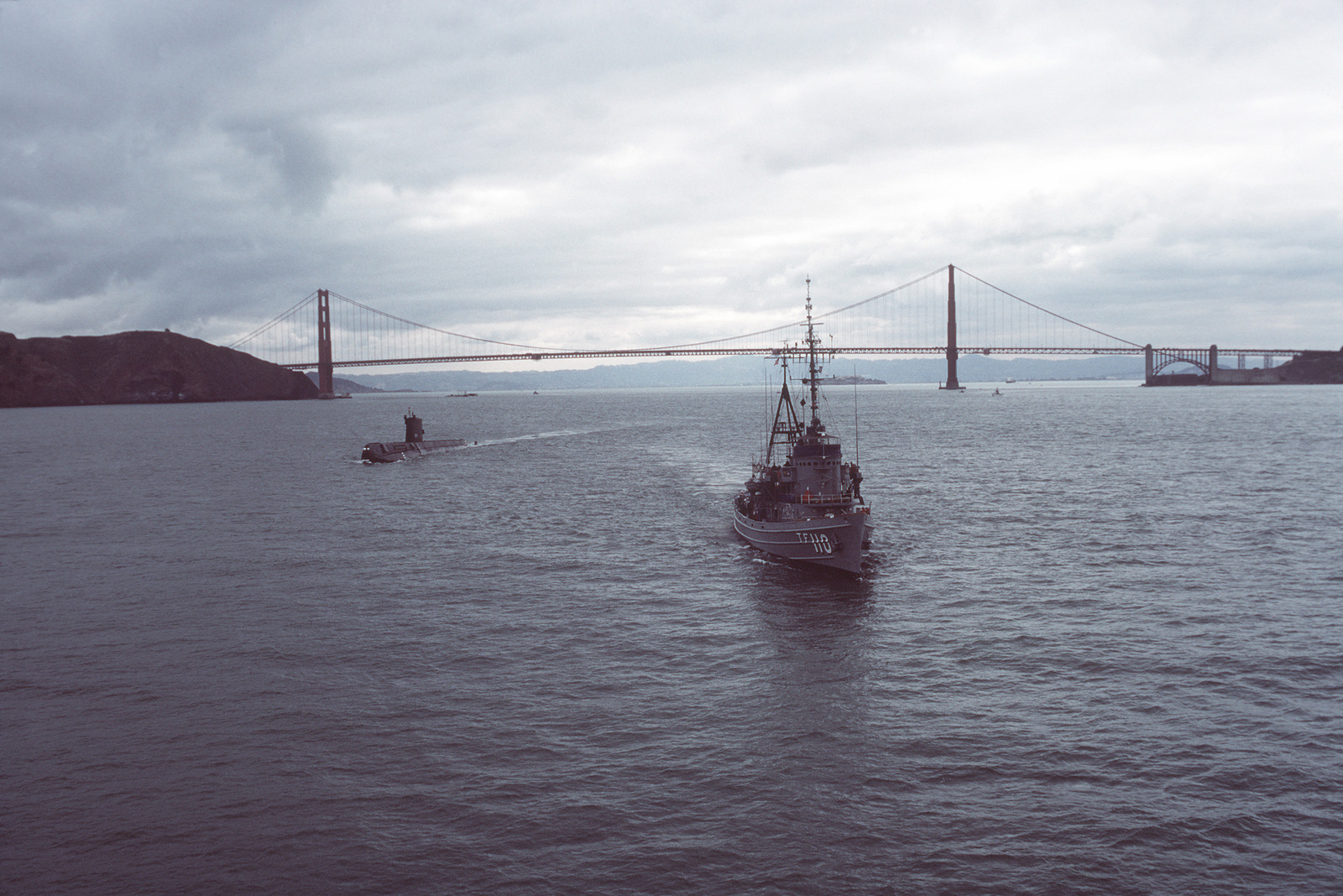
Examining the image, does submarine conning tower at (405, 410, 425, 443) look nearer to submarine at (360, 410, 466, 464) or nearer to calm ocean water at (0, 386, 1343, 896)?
submarine at (360, 410, 466, 464)

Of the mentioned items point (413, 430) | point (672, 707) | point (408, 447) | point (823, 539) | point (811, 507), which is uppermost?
point (413, 430)

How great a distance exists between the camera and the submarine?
93750 mm

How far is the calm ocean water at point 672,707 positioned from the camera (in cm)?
1523

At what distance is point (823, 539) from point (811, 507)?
2.10m

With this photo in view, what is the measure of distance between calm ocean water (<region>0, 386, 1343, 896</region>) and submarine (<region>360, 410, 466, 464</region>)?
1679 inches

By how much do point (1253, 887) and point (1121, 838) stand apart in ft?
6.60

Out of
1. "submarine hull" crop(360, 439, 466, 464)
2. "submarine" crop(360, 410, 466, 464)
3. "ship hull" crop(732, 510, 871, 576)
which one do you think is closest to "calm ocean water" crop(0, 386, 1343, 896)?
"ship hull" crop(732, 510, 871, 576)

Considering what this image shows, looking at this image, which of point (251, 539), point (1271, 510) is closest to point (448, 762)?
point (251, 539)

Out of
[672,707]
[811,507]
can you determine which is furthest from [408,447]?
[672,707]

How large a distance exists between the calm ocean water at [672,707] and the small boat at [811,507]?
71.1 inches

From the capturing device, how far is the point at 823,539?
36938 millimetres

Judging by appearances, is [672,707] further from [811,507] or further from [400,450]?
[400,450]

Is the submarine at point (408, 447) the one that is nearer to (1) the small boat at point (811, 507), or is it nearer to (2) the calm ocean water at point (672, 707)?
(2) the calm ocean water at point (672, 707)

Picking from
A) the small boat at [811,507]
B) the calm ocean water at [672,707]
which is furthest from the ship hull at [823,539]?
the calm ocean water at [672,707]
